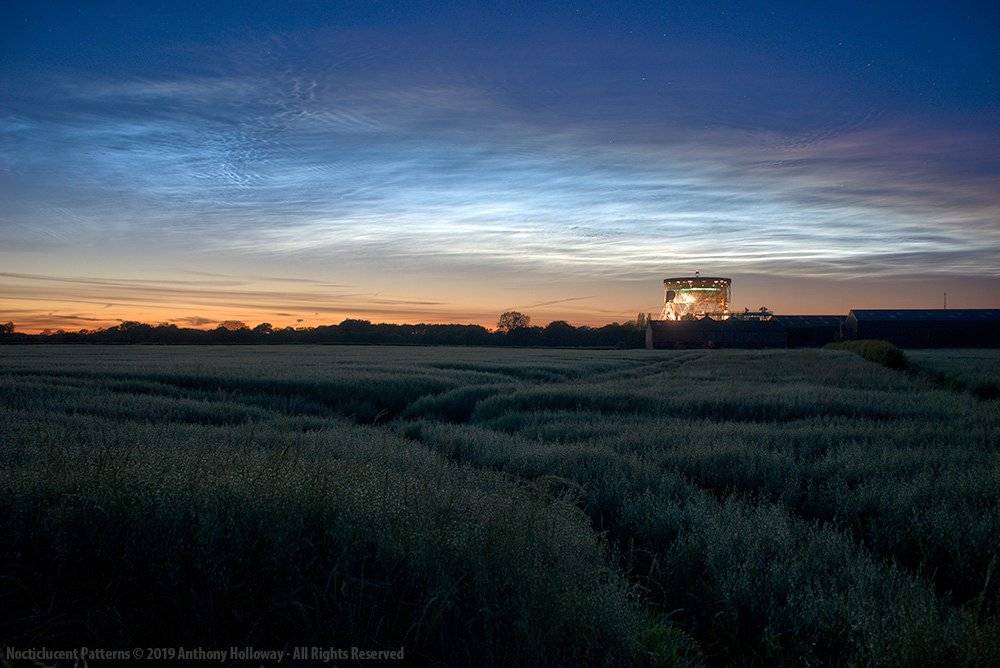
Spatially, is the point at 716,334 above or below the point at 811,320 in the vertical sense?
below

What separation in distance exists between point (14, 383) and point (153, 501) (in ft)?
51.7

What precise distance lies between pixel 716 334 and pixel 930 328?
24828 millimetres

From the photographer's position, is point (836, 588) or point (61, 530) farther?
point (836, 588)

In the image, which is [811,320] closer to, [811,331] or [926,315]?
[811,331]

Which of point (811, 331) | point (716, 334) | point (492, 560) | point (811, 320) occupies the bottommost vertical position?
point (492, 560)

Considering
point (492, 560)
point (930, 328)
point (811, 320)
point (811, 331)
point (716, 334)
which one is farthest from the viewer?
point (811, 320)

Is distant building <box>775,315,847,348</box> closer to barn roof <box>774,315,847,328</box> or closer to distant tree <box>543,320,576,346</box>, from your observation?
→ barn roof <box>774,315,847,328</box>

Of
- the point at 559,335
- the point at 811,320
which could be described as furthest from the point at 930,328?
the point at 559,335

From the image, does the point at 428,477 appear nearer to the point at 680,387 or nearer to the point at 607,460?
the point at 607,460

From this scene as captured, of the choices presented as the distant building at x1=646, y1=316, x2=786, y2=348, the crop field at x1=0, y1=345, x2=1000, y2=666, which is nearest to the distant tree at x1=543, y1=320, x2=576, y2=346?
the distant building at x1=646, y1=316, x2=786, y2=348

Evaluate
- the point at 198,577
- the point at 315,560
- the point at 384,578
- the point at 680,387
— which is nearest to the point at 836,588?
the point at 384,578

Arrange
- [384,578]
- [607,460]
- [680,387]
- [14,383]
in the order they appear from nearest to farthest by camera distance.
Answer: [384,578]
[607,460]
[14,383]
[680,387]

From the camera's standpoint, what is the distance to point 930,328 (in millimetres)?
79438

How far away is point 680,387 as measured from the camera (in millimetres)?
19953
